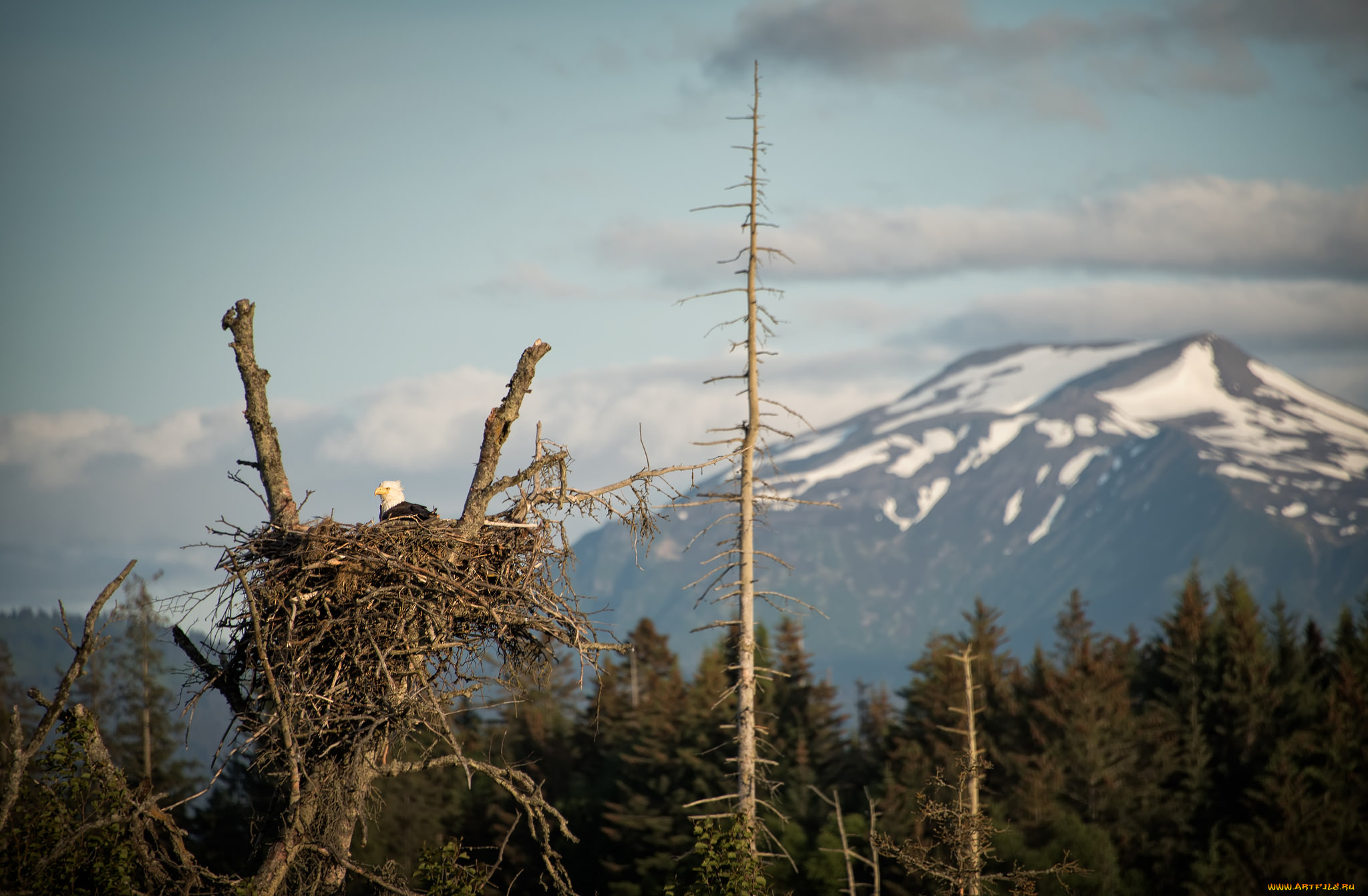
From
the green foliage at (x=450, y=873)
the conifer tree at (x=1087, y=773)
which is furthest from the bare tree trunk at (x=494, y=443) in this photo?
the conifer tree at (x=1087, y=773)

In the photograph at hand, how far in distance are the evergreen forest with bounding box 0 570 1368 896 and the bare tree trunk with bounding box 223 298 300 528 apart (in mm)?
29430

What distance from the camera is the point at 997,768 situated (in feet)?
181

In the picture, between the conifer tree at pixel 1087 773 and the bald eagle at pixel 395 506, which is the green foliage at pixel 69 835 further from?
the conifer tree at pixel 1087 773

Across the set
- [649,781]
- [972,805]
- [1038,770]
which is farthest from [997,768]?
[972,805]

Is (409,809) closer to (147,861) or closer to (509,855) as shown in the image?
(509,855)

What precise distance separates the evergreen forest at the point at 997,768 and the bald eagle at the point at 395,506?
88.2 ft

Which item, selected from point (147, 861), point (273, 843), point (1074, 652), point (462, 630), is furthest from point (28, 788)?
point (1074, 652)

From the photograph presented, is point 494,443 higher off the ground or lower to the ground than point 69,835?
higher

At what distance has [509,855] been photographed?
53219 mm

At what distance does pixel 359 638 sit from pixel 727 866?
7.76 m

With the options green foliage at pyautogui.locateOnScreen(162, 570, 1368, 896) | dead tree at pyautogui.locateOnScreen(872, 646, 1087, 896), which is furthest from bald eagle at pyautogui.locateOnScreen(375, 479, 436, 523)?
green foliage at pyautogui.locateOnScreen(162, 570, 1368, 896)

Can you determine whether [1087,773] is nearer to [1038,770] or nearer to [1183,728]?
[1038,770]

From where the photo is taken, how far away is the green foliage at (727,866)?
15141mm

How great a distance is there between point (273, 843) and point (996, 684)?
50.6 meters
